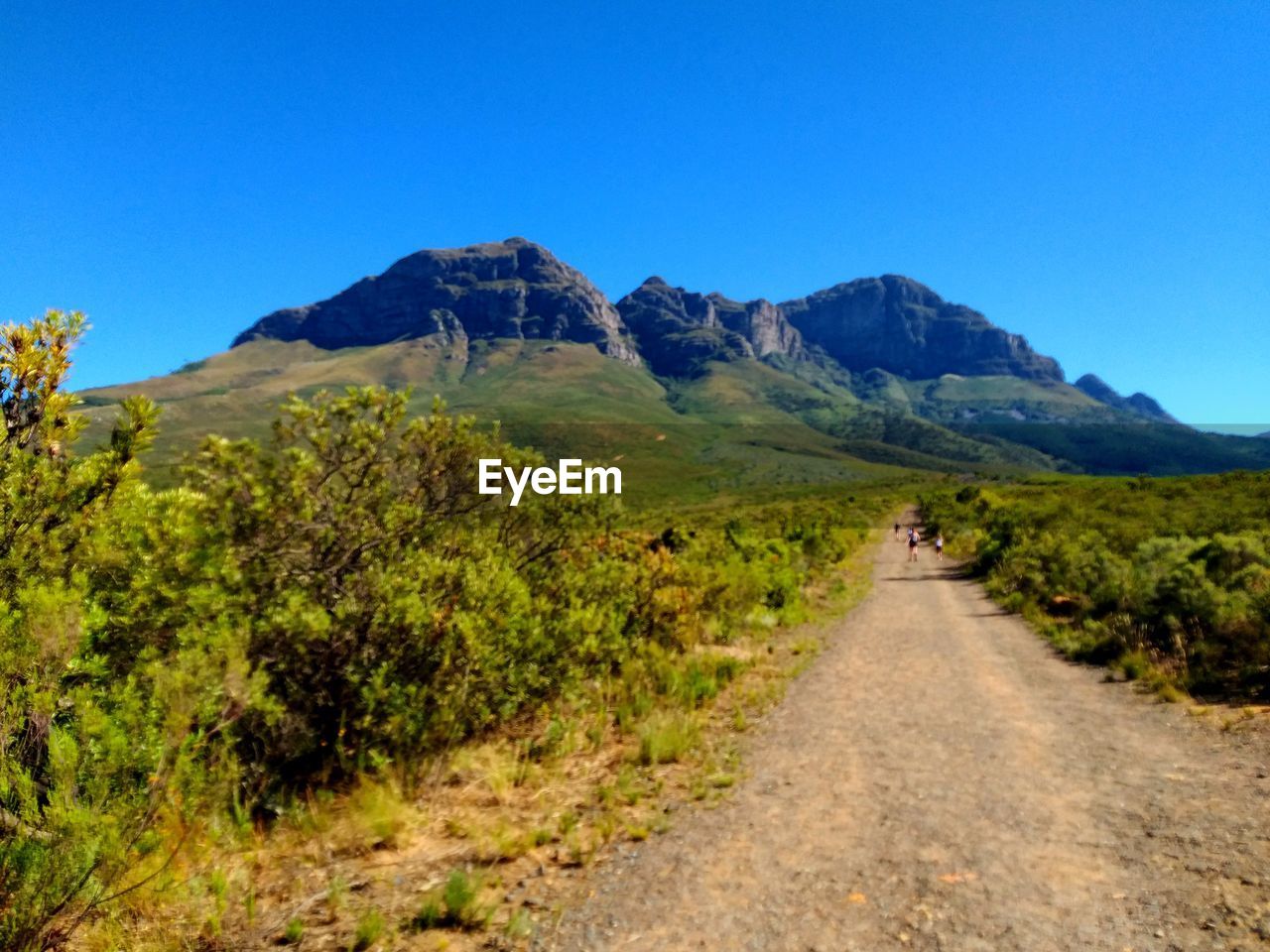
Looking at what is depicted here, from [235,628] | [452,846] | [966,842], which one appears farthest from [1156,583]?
[235,628]

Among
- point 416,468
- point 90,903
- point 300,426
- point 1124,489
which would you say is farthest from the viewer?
point 1124,489

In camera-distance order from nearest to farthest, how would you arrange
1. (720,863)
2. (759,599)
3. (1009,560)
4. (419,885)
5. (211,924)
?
(211,924)
(419,885)
(720,863)
(759,599)
(1009,560)

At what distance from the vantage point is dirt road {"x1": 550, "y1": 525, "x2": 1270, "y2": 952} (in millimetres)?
4652

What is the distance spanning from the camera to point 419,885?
5.31 meters

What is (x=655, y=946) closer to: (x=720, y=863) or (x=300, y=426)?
(x=720, y=863)

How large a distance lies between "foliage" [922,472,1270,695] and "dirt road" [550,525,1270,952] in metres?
1.77

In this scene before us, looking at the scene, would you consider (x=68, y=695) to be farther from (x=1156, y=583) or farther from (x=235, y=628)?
(x=1156, y=583)

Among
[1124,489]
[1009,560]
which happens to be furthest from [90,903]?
[1124,489]

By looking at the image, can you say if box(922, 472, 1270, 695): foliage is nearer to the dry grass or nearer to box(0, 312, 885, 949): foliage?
the dry grass

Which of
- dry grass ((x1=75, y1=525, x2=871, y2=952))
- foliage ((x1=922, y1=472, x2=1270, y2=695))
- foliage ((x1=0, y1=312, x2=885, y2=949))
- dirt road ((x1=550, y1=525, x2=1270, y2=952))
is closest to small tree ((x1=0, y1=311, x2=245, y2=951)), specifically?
foliage ((x1=0, y1=312, x2=885, y2=949))

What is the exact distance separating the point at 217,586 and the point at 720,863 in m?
4.98

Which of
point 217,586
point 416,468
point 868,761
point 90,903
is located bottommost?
point 868,761

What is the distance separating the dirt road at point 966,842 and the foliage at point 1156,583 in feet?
5.82

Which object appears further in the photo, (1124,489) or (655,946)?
(1124,489)
